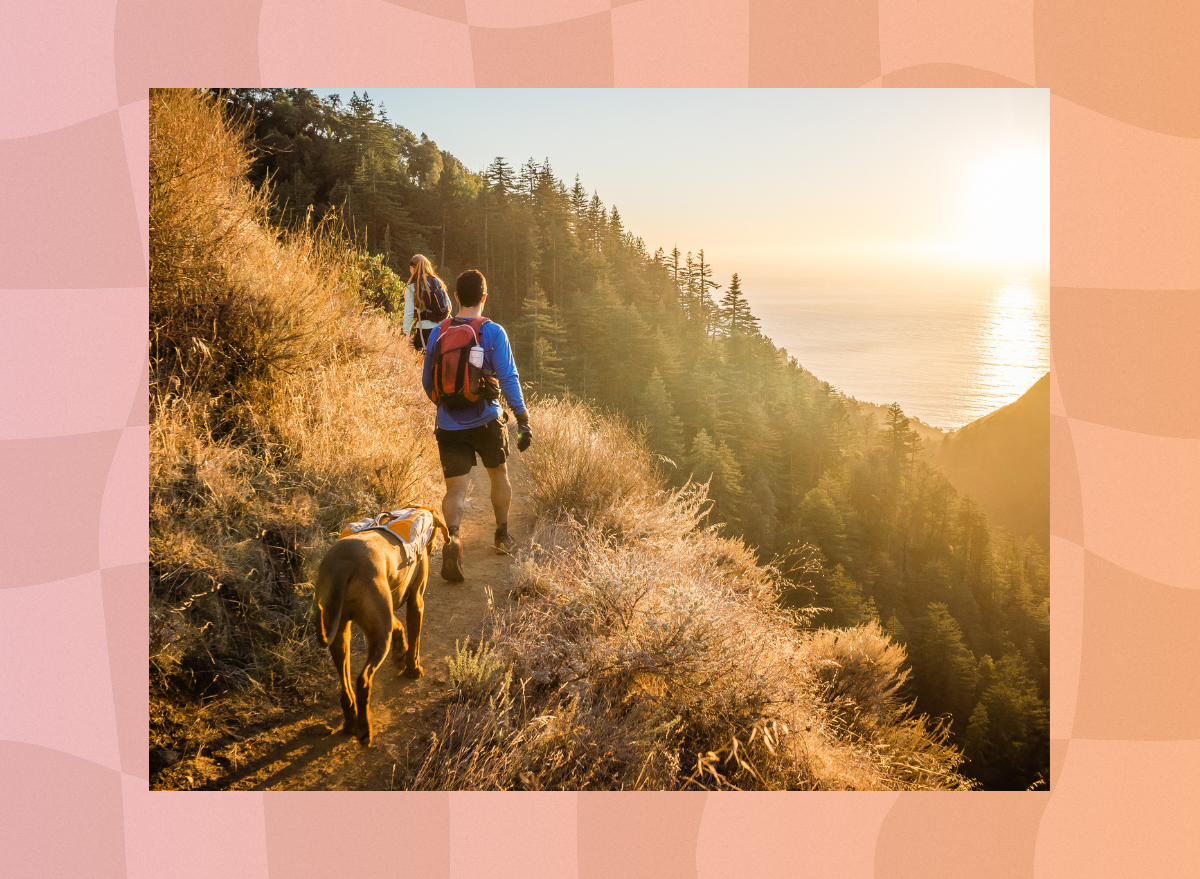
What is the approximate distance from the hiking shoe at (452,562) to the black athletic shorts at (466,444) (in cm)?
47

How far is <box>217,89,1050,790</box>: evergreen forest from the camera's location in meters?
18.8

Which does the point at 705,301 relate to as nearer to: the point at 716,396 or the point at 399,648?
the point at 716,396

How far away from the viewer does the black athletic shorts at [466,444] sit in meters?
3.69

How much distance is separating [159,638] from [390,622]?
Result: 119 centimetres

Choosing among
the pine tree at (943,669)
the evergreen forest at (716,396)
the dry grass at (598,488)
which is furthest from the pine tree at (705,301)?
the dry grass at (598,488)

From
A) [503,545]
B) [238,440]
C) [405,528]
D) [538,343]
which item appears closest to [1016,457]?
[503,545]

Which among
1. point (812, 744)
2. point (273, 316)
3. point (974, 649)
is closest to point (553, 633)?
point (812, 744)

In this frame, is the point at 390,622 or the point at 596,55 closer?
the point at 390,622

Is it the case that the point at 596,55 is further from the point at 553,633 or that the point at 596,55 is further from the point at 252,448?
the point at 252,448

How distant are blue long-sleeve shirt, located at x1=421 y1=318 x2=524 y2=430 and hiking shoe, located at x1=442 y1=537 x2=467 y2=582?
0.78 meters

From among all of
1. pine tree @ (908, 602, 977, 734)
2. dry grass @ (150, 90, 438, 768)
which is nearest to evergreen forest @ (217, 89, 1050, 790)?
pine tree @ (908, 602, 977, 734)

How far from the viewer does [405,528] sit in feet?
8.58

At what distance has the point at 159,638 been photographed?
2.62 metres

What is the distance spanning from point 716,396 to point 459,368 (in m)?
28.4
